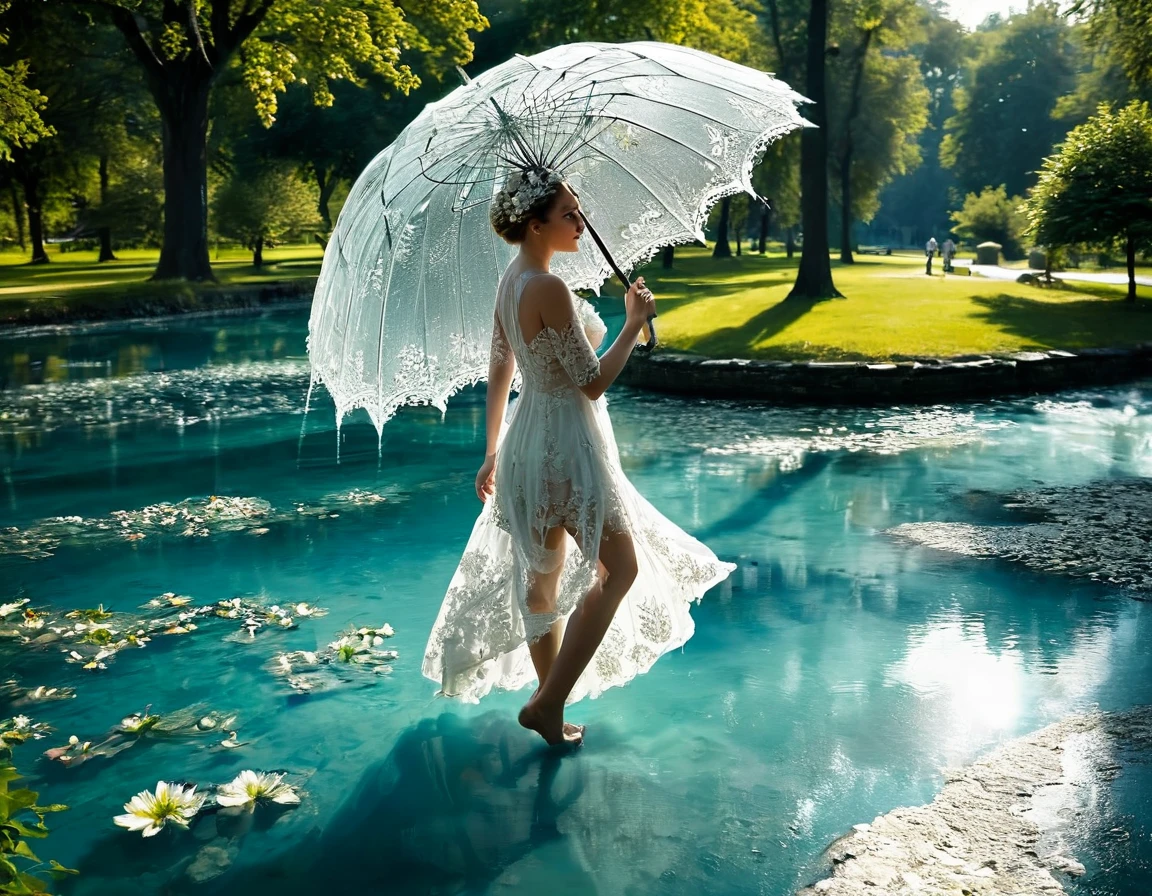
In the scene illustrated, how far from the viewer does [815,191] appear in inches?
1021

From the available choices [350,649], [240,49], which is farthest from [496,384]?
[240,49]

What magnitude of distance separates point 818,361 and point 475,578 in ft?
38.4

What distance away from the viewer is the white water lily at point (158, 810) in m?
4.34

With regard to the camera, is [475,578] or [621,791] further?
[475,578]

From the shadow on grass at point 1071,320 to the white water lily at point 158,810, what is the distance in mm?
15708

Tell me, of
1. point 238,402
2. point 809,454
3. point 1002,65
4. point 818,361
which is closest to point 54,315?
point 238,402

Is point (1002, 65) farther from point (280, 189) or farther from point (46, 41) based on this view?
point (46, 41)

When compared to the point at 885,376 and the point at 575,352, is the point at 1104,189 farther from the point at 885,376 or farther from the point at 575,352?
the point at 575,352

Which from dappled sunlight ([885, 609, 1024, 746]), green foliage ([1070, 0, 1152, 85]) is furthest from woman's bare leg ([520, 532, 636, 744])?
green foliage ([1070, 0, 1152, 85])

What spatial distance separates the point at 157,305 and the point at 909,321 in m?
20.0

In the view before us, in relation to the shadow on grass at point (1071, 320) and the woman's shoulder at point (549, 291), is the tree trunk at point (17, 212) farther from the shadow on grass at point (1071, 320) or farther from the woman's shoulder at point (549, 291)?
the woman's shoulder at point (549, 291)

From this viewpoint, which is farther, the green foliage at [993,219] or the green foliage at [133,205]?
the green foliage at [993,219]

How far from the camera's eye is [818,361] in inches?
625

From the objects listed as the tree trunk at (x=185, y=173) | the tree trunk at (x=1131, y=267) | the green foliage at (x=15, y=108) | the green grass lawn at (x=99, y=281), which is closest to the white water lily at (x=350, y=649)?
the green foliage at (x=15, y=108)
